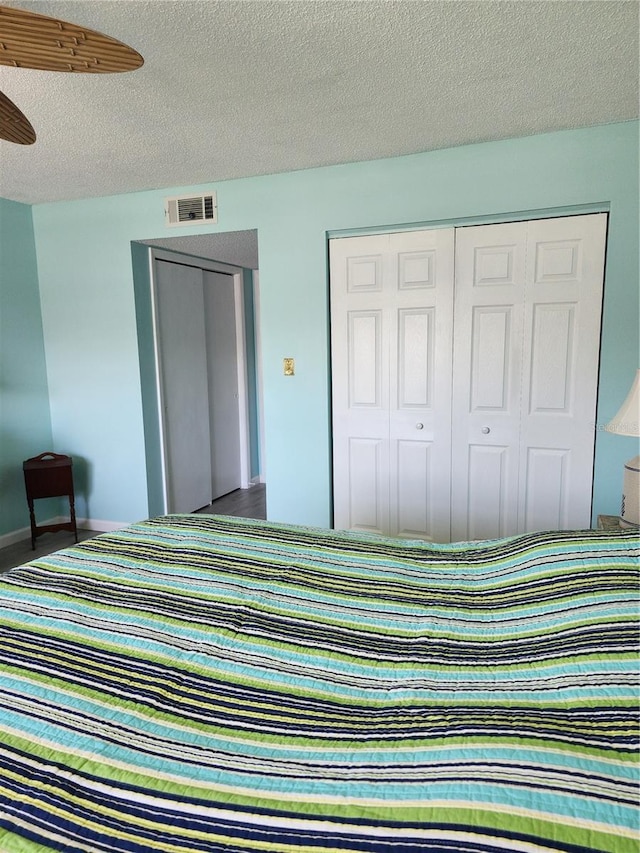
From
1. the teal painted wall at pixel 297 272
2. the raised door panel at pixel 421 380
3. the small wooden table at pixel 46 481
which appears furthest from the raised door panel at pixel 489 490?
the small wooden table at pixel 46 481

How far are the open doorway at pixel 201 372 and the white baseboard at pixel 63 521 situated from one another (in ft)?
1.12

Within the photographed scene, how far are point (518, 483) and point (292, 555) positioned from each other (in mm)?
1765

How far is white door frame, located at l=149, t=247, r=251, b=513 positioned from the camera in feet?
13.1

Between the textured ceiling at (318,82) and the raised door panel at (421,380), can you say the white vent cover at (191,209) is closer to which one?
the textured ceiling at (318,82)

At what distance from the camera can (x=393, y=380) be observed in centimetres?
322

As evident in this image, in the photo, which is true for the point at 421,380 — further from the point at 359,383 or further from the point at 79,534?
the point at 79,534

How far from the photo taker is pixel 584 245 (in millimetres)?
2766

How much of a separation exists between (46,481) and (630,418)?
3.58 metres

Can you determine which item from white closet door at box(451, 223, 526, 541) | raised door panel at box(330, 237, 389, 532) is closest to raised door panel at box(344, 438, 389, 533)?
raised door panel at box(330, 237, 389, 532)

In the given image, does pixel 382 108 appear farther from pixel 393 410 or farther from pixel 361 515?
pixel 361 515

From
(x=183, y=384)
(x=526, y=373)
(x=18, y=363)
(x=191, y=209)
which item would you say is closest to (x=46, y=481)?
(x=18, y=363)

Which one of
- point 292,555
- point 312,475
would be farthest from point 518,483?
point 292,555

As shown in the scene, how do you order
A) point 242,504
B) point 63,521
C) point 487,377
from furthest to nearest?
point 242,504
point 63,521
point 487,377

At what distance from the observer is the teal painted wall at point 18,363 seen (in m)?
3.77
